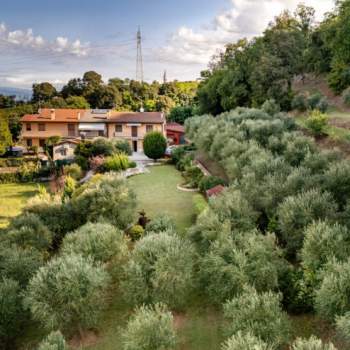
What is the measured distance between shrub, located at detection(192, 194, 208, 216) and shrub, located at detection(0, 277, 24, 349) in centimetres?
1173

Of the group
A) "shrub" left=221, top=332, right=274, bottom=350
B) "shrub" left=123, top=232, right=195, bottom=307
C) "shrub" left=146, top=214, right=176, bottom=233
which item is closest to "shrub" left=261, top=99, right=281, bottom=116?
"shrub" left=146, top=214, right=176, bottom=233

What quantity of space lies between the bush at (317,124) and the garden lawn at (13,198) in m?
24.4

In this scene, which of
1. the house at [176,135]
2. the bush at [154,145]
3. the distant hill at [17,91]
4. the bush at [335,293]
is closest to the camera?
the bush at [335,293]

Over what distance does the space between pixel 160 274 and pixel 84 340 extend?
12.0 feet

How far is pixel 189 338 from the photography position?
12.0 meters

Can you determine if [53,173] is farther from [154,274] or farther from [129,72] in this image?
[129,72]

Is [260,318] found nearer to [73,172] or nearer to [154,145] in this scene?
[73,172]

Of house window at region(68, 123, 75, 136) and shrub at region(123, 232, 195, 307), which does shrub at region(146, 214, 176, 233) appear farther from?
house window at region(68, 123, 75, 136)

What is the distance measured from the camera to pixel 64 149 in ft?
148

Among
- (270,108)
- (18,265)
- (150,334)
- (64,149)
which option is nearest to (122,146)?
(64,149)

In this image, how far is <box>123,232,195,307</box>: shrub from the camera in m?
12.7

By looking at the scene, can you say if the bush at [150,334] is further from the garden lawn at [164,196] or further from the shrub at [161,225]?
the garden lawn at [164,196]

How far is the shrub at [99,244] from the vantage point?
48.9ft

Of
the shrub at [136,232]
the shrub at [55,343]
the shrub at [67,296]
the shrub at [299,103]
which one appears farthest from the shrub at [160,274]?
the shrub at [299,103]
